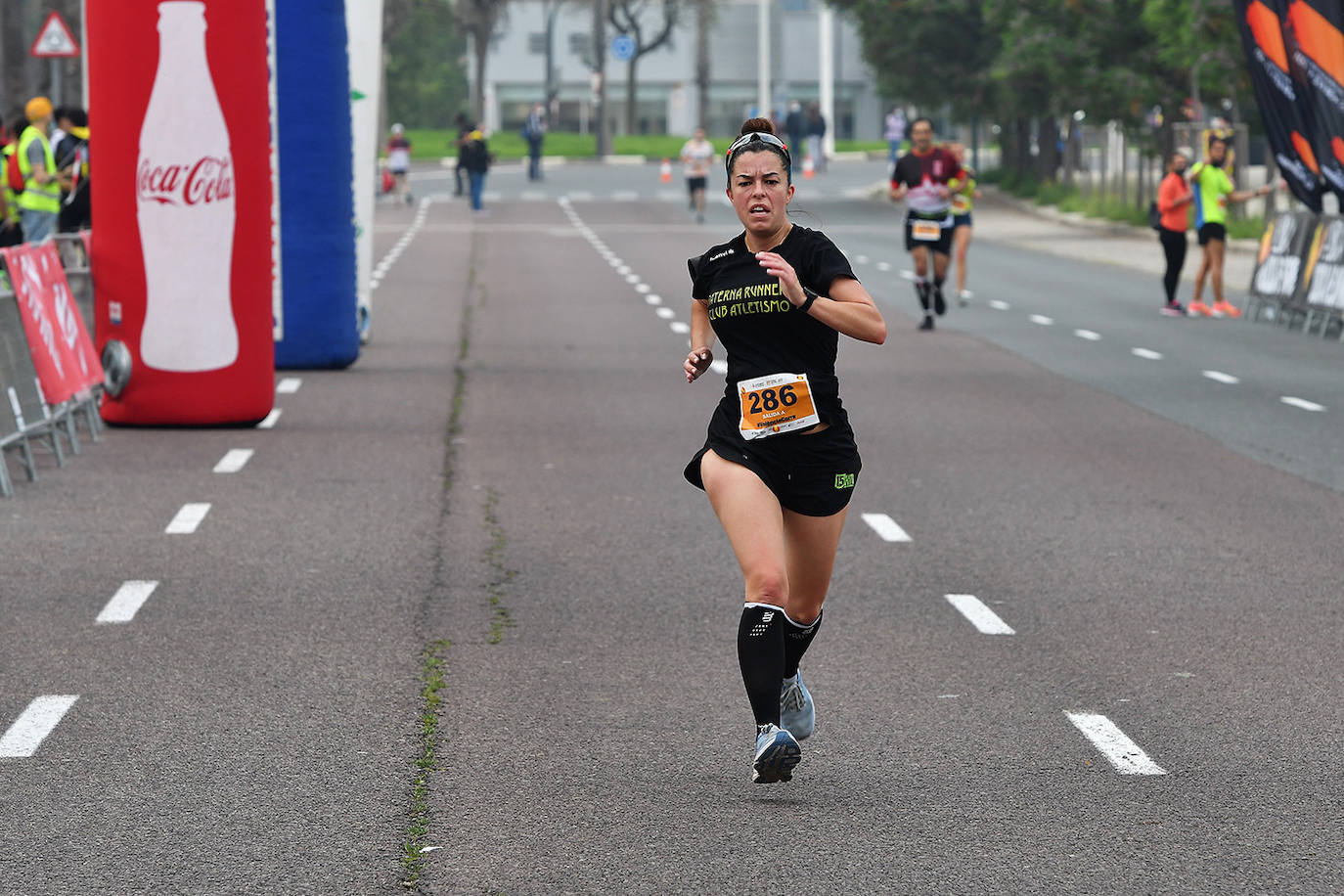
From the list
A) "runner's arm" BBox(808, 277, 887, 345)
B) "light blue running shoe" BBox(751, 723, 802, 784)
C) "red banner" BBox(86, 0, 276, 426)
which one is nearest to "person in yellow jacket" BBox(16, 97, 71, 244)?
"red banner" BBox(86, 0, 276, 426)

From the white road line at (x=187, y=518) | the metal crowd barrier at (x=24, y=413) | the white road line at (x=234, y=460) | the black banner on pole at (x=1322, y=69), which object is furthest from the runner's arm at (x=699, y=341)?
the black banner on pole at (x=1322, y=69)

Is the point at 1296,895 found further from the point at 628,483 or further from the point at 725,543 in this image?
the point at 628,483

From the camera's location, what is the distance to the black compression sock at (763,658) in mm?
6047

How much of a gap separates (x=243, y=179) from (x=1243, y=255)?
2149cm

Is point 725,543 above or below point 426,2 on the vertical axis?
below

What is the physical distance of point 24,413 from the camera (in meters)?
12.3

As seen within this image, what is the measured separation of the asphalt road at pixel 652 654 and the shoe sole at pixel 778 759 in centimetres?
12

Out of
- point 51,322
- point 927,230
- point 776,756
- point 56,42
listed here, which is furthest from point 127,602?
point 56,42

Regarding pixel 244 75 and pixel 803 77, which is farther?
pixel 803 77

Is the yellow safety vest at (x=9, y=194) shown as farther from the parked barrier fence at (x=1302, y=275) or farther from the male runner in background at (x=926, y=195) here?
the parked barrier fence at (x=1302, y=275)

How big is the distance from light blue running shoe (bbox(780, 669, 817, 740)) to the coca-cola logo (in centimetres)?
894

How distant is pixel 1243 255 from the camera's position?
32.8 meters

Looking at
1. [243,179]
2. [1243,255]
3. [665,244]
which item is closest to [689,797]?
[243,179]

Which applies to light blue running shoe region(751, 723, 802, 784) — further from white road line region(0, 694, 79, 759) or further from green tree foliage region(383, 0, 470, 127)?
green tree foliage region(383, 0, 470, 127)
